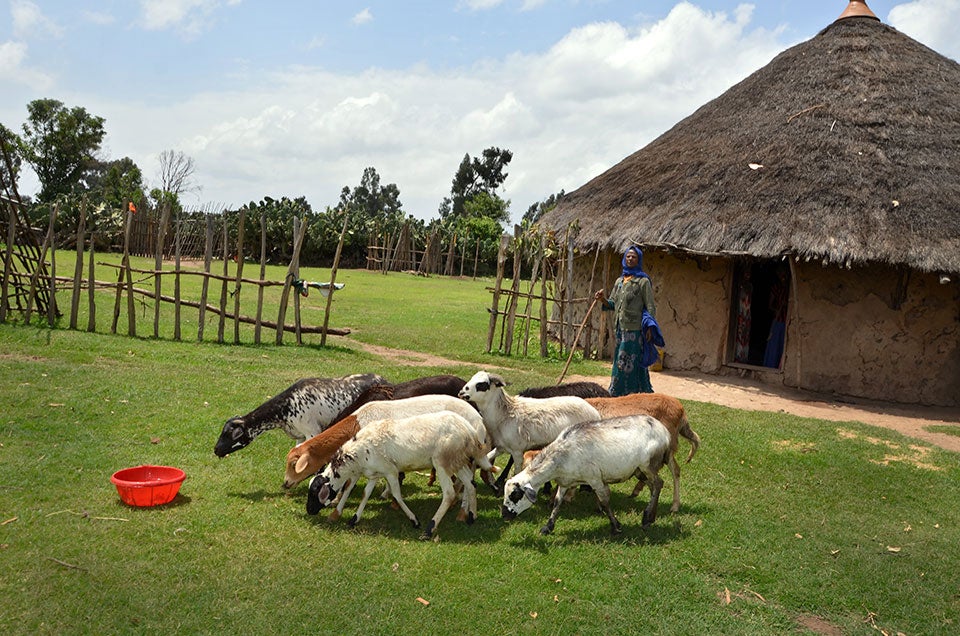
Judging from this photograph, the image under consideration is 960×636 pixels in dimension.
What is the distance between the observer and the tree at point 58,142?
135 ft

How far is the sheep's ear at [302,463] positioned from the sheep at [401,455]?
0.37m

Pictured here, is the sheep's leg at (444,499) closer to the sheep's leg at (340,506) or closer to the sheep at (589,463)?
the sheep at (589,463)

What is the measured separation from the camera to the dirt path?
11385 millimetres

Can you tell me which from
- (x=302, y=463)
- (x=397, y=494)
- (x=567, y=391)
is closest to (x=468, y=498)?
Answer: (x=397, y=494)

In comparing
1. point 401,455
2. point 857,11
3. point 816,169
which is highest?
point 857,11

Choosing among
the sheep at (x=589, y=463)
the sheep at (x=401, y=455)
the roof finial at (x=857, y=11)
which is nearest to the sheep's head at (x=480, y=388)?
the sheep at (x=401, y=455)

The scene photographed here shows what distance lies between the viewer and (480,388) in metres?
6.76

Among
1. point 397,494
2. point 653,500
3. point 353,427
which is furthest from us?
point 353,427

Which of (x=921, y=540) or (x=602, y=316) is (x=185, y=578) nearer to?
(x=921, y=540)

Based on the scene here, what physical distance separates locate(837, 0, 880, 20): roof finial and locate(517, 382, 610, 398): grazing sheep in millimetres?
14244

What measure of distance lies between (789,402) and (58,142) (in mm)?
41932

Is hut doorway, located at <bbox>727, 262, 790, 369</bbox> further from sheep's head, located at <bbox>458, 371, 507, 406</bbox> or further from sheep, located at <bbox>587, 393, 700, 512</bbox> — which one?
sheep's head, located at <bbox>458, 371, 507, 406</bbox>

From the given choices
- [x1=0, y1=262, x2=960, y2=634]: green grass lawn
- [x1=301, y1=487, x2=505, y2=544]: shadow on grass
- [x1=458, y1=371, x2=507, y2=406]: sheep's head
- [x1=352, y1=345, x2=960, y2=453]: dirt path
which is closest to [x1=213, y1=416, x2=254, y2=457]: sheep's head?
[x1=0, y1=262, x2=960, y2=634]: green grass lawn

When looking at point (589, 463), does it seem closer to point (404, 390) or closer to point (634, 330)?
point (404, 390)
